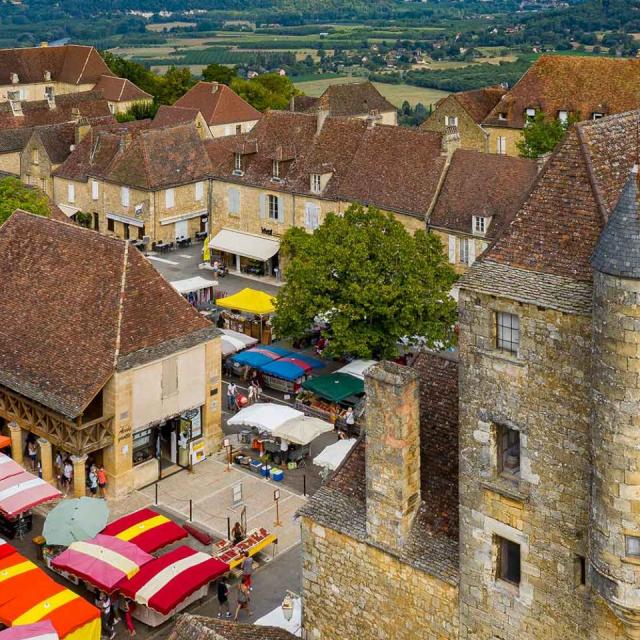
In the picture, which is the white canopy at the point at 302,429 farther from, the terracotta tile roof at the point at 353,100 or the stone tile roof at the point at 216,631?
the terracotta tile roof at the point at 353,100

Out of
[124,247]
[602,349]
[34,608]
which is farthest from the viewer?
[124,247]

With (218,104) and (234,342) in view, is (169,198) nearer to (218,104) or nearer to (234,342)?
(234,342)

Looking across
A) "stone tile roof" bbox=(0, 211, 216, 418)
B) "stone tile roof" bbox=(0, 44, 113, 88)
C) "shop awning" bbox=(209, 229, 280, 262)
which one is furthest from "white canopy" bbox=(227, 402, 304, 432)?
"stone tile roof" bbox=(0, 44, 113, 88)

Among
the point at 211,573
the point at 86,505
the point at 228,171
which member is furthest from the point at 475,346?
the point at 228,171

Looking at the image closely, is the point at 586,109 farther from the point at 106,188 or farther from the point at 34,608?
the point at 34,608

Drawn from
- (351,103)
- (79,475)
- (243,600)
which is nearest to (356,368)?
(79,475)

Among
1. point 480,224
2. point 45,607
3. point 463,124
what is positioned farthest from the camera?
point 463,124

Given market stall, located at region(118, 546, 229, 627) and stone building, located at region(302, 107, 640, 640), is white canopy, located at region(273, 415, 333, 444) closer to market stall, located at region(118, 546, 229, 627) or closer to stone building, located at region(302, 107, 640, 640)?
market stall, located at region(118, 546, 229, 627)
